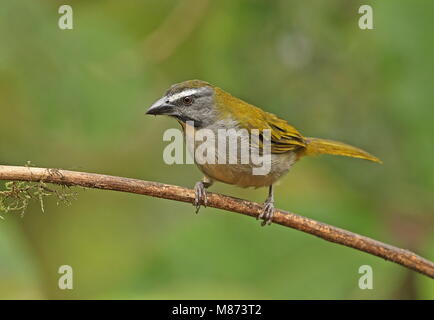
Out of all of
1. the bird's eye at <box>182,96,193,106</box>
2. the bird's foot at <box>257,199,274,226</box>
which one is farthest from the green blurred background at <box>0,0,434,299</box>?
the bird's eye at <box>182,96,193,106</box>

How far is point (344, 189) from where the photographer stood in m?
3.74

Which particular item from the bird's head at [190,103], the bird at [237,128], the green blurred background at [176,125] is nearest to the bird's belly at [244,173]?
the bird at [237,128]

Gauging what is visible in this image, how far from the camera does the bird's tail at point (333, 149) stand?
4191mm

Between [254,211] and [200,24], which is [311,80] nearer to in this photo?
[200,24]

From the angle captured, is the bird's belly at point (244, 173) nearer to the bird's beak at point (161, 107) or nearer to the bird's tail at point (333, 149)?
the bird's tail at point (333, 149)

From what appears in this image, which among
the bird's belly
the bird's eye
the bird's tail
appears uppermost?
the bird's eye

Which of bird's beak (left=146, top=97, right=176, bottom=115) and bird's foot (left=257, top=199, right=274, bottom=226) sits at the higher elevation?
bird's beak (left=146, top=97, right=176, bottom=115)

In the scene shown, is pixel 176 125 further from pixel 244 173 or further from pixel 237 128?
pixel 244 173

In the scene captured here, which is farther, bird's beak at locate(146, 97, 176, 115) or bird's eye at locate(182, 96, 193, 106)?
bird's eye at locate(182, 96, 193, 106)

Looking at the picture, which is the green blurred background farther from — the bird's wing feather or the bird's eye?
the bird's eye

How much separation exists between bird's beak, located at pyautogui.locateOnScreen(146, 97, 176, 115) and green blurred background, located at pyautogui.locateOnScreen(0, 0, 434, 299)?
0.94 ft

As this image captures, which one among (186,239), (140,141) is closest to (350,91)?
(140,141)

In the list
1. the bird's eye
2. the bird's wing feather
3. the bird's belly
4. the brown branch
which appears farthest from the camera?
the bird's wing feather

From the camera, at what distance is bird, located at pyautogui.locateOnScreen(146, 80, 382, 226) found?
379 centimetres
